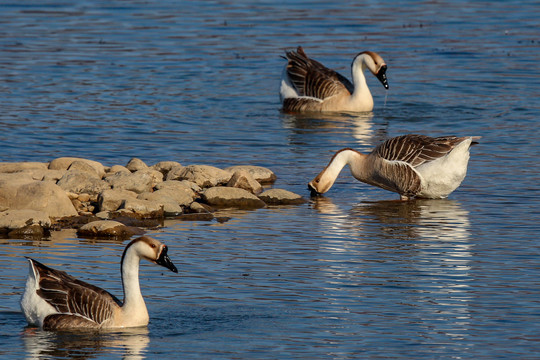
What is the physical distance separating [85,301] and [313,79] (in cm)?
1572

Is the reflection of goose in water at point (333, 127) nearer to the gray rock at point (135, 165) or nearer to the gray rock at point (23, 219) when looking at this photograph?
the gray rock at point (135, 165)

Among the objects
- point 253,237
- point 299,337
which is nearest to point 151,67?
point 253,237

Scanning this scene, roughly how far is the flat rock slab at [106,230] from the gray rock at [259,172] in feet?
12.4

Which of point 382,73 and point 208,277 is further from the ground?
point 382,73

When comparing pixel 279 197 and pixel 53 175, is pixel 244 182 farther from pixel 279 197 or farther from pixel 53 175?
pixel 53 175

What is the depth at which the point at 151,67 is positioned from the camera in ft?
98.8

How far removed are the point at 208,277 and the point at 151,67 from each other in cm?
1775

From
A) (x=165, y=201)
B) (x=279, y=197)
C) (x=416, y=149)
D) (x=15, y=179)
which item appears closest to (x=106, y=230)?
(x=165, y=201)

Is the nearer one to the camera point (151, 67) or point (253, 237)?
point (253, 237)

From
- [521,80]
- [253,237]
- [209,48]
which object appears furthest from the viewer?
[209,48]

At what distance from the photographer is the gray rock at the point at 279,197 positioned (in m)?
17.3

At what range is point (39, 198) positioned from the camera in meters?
15.7

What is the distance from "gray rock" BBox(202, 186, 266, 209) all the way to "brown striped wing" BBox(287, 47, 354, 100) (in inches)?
369

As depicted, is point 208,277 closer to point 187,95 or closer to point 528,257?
point 528,257
